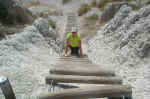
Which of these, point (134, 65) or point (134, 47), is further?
point (134, 47)

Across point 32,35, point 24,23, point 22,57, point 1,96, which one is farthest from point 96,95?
point 24,23

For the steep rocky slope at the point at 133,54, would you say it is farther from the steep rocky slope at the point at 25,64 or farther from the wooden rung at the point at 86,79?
the steep rocky slope at the point at 25,64

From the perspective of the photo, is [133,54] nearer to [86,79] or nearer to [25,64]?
[86,79]

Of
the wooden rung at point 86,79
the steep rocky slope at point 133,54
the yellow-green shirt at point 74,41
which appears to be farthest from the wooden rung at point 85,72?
the yellow-green shirt at point 74,41

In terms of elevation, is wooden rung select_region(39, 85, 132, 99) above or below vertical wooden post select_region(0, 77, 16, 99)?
below

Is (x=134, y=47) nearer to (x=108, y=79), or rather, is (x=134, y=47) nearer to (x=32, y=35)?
(x=108, y=79)

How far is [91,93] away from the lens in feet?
10.7

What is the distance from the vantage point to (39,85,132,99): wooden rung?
313 centimetres

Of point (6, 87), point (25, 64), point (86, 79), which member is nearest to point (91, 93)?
point (86, 79)

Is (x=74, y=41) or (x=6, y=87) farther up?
(x=74, y=41)

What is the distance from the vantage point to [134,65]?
5879mm

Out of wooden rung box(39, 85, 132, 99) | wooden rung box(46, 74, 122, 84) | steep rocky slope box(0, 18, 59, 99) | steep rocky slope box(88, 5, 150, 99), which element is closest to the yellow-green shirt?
steep rocky slope box(0, 18, 59, 99)

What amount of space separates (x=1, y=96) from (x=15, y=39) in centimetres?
344

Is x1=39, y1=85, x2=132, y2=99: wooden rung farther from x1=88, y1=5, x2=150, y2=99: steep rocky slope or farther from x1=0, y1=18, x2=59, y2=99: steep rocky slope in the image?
x1=0, y1=18, x2=59, y2=99: steep rocky slope
